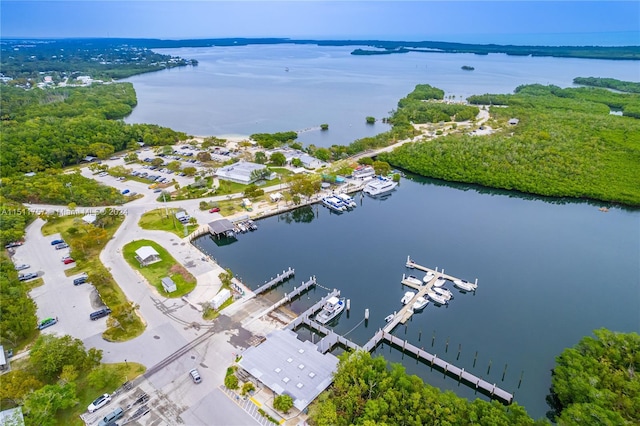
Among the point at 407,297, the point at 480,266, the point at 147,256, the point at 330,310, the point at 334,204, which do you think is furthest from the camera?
the point at 334,204

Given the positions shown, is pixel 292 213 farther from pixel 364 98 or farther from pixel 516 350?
pixel 364 98

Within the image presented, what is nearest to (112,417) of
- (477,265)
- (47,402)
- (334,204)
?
(47,402)

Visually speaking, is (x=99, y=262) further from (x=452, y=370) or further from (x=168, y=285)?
(x=452, y=370)

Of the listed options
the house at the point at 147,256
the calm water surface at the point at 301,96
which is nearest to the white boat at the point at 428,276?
the house at the point at 147,256

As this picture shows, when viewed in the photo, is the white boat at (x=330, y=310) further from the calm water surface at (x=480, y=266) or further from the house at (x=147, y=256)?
the house at (x=147, y=256)

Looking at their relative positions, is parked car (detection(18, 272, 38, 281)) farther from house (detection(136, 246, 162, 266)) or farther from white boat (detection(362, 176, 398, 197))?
white boat (detection(362, 176, 398, 197))
